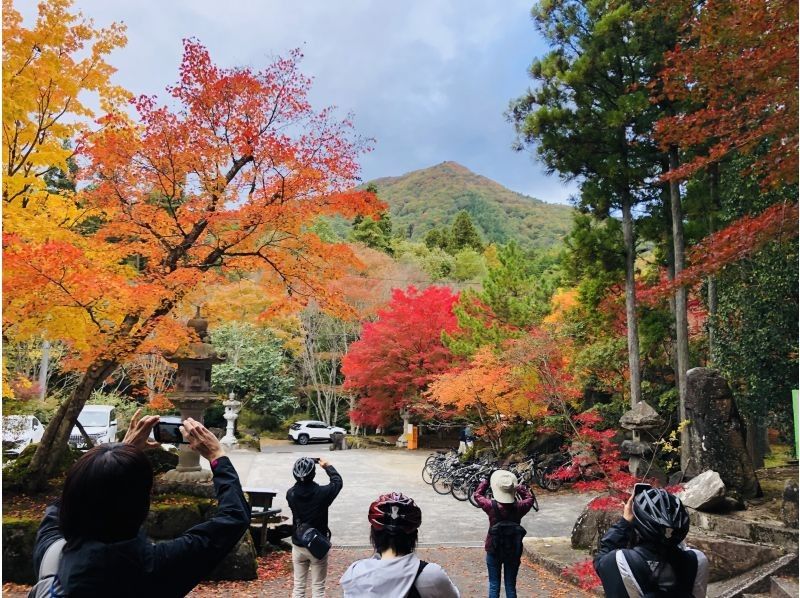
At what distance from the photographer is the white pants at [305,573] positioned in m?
4.00

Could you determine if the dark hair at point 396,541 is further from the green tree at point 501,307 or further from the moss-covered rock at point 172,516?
the green tree at point 501,307

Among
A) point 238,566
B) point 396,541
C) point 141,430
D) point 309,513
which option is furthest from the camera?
point 238,566

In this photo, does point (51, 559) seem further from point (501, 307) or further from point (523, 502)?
point (501, 307)

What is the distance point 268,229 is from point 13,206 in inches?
123

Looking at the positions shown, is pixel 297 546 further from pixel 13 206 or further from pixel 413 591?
pixel 13 206

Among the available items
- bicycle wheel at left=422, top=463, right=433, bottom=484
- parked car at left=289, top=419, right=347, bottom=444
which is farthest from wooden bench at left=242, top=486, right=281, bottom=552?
parked car at left=289, top=419, right=347, bottom=444

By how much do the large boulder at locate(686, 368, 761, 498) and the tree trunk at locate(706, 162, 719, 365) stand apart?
3.15 metres

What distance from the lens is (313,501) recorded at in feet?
13.6

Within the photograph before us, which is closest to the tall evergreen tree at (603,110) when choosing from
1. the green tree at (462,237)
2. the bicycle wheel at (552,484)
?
the bicycle wheel at (552,484)

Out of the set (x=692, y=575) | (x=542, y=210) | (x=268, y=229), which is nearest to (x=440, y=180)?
(x=542, y=210)

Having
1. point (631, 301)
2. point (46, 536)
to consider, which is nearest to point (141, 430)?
point (46, 536)

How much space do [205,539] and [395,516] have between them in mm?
746

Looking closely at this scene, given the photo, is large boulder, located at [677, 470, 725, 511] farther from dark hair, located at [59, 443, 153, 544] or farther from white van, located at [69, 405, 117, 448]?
white van, located at [69, 405, 117, 448]

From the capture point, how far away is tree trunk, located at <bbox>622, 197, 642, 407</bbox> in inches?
473
